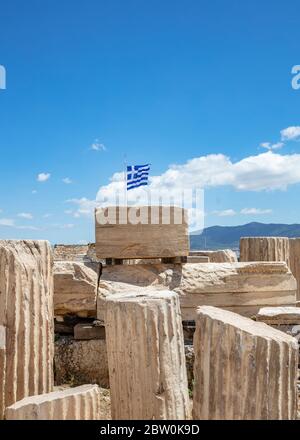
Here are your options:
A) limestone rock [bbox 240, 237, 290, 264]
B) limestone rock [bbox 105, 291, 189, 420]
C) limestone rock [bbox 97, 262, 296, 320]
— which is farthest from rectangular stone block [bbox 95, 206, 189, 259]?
limestone rock [bbox 240, 237, 290, 264]

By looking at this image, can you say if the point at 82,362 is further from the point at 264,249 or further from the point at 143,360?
the point at 264,249

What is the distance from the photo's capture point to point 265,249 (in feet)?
26.2

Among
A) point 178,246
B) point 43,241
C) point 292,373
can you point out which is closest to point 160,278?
point 178,246

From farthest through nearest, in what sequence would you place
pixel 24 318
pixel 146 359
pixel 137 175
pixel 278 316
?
pixel 137 175 → pixel 278 316 → pixel 24 318 → pixel 146 359

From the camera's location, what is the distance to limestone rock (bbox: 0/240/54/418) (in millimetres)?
3941

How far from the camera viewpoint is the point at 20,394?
13.0 feet

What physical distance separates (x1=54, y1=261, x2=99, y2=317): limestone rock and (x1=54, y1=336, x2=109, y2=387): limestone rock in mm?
379

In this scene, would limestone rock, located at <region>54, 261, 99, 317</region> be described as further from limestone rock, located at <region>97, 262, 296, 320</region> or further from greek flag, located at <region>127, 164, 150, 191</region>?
greek flag, located at <region>127, 164, 150, 191</region>

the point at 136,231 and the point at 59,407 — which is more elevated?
the point at 136,231

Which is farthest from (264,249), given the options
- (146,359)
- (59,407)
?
(59,407)

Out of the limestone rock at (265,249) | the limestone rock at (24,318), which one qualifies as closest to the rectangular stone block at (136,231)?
the limestone rock at (24,318)

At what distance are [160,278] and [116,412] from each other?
2411 mm

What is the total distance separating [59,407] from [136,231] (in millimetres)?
2938
